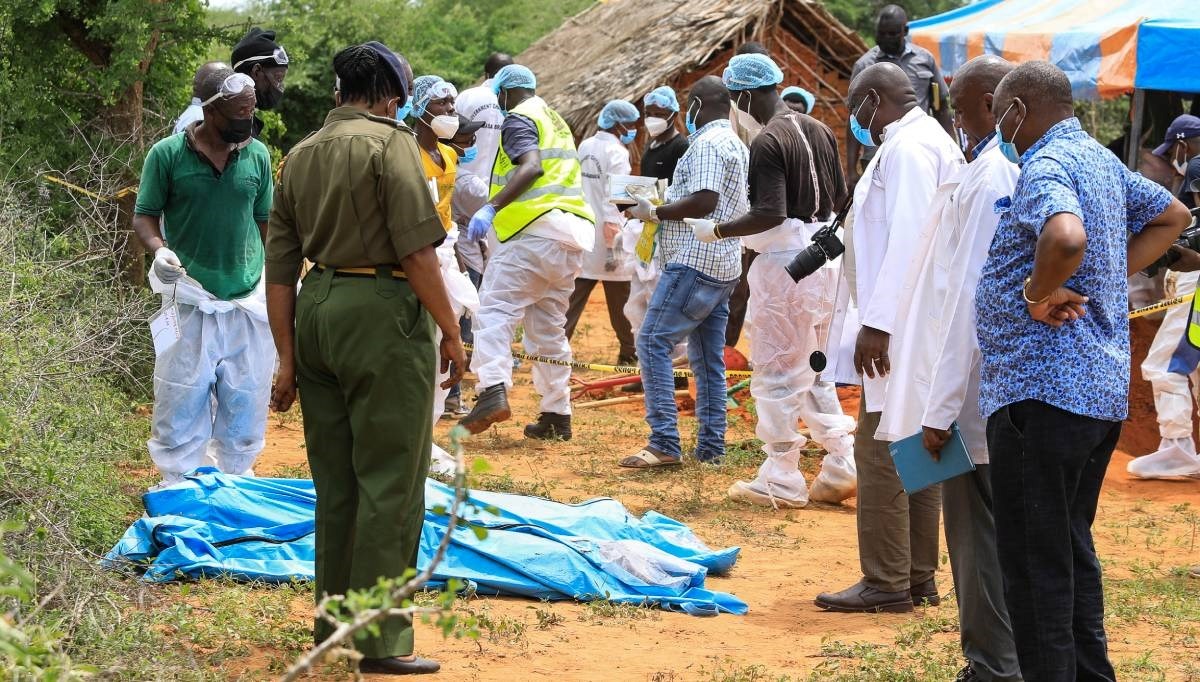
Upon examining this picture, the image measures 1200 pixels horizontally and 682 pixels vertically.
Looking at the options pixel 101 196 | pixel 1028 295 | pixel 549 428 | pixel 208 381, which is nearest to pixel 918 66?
pixel 549 428

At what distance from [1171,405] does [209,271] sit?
238 inches

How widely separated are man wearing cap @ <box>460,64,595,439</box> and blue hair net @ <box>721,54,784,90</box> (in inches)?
58.5

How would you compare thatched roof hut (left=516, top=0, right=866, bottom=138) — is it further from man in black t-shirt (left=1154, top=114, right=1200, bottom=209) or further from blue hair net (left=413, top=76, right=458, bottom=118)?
blue hair net (left=413, top=76, right=458, bottom=118)

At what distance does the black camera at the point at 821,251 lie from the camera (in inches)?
246

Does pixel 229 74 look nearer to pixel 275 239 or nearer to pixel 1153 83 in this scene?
pixel 275 239

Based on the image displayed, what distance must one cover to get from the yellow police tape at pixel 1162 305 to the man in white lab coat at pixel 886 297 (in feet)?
12.2

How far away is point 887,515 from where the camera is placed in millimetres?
5477

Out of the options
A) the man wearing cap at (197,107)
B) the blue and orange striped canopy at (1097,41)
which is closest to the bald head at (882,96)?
the man wearing cap at (197,107)

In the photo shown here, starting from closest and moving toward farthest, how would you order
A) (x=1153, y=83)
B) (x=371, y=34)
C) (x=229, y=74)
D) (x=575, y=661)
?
(x=575, y=661), (x=229, y=74), (x=1153, y=83), (x=371, y=34)

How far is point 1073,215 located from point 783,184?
3.72 meters

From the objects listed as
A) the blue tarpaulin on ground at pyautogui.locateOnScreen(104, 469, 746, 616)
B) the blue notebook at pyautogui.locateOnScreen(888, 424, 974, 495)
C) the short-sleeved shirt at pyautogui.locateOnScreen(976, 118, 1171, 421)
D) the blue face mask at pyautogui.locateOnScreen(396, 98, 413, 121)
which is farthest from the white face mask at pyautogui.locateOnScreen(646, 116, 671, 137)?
the short-sleeved shirt at pyautogui.locateOnScreen(976, 118, 1171, 421)

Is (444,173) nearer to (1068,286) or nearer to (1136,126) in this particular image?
(1068,286)

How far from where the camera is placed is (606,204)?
1162cm

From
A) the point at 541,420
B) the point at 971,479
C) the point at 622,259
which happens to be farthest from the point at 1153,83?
the point at 971,479
